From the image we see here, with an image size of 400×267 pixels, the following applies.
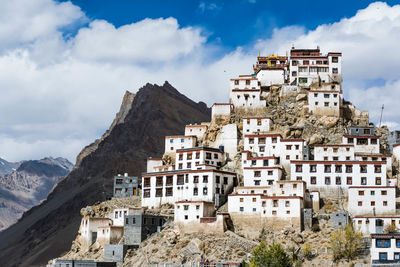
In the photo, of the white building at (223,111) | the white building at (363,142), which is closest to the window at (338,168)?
the white building at (363,142)

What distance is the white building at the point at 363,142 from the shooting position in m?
87.1

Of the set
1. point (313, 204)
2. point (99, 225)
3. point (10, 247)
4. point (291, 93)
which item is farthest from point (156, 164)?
point (10, 247)

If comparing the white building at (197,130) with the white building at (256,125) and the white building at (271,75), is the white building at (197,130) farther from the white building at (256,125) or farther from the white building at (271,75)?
the white building at (271,75)

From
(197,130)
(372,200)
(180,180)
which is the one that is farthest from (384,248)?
(197,130)

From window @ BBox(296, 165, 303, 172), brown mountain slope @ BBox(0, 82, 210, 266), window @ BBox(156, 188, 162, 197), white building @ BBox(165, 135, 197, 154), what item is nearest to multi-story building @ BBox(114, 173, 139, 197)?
white building @ BBox(165, 135, 197, 154)

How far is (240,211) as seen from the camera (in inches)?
3137

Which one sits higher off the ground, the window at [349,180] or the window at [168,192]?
the window at [349,180]

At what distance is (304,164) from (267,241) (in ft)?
38.6

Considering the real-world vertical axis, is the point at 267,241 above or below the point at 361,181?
below

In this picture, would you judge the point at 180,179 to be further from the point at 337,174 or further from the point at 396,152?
the point at 396,152

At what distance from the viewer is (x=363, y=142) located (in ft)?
287

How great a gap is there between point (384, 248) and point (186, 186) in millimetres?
27109

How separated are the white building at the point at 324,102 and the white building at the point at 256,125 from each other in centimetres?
615

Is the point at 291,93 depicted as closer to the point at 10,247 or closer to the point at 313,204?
the point at 313,204
